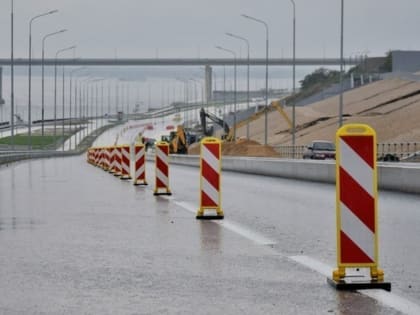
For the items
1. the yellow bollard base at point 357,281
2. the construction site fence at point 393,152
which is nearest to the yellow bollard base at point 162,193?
the yellow bollard base at point 357,281

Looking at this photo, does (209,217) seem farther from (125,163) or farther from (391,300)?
(125,163)

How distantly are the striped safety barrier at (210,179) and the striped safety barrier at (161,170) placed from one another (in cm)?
690

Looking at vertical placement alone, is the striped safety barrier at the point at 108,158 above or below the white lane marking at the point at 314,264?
above

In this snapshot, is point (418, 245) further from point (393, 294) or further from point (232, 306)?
point (232, 306)

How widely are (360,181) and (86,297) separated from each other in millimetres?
2493

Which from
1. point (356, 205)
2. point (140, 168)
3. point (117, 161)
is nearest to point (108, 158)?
point (117, 161)

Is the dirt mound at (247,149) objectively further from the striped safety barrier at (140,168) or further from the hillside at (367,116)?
the striped safety barrier at (140,168)

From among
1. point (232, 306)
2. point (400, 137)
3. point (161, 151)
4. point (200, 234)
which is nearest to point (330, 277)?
point (232, 306)

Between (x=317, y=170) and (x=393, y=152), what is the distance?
42.9 metres

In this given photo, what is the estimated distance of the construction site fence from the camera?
63938 mm

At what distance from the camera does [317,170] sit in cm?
3503

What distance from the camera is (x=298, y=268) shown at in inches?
427

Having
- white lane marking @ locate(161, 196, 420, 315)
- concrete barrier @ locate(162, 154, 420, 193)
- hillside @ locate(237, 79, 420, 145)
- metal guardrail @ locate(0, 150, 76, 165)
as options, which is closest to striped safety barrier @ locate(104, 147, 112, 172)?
concrete barrier @ locate(162, 154, 420, 193)

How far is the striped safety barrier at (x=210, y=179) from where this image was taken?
1736cm
